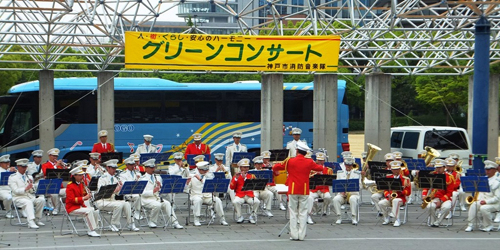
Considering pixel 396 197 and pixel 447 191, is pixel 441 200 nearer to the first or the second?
pixel 447 191

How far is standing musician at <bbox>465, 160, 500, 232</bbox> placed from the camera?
14656 mm

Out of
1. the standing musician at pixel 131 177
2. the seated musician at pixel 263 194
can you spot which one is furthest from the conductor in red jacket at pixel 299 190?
the standing musician at pixel 131 177

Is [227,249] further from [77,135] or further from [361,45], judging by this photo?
[77,135]

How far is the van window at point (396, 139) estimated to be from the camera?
26.3 m

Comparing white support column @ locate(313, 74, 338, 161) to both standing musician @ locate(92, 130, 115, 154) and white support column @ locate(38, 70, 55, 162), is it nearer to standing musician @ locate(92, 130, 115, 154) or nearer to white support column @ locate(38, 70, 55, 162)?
standing musician @ locate(92, 130, 115, 154)

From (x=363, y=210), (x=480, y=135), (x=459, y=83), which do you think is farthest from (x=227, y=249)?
(x=459, y=83)

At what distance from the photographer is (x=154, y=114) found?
2661cm

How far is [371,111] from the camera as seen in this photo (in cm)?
2686

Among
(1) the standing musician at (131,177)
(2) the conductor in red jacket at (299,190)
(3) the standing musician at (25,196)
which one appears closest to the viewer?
(2) the conductor in red jacket at (299,190)

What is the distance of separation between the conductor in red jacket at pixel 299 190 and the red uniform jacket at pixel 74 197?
3870 mm

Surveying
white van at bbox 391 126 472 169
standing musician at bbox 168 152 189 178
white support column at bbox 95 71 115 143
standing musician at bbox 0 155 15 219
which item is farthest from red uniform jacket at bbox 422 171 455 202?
white support column at bbox 95 71 115 143

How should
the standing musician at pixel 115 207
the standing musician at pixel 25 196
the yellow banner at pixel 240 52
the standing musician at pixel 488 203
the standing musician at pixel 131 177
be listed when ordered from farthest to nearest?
the yellow banner at pixel 240 52 < the standing musician at pixel 131 177 < the standing musician at pixel 25 196 < the standing musician at pixel 488 203 < the standing musician at pixel 115 207

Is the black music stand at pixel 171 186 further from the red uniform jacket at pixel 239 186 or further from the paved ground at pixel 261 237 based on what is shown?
the red uniform jacket at pixel 239 186

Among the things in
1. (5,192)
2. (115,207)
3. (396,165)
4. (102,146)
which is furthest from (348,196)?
(5,192)
